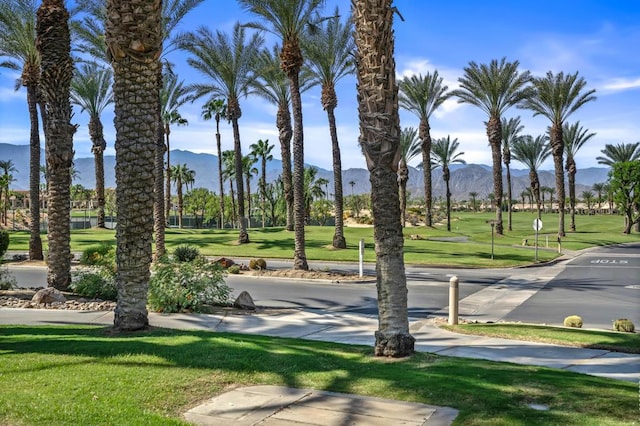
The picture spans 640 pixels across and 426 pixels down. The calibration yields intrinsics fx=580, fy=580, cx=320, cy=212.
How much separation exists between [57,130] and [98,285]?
5.07 metres

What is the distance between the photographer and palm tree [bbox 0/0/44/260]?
25.9 meters

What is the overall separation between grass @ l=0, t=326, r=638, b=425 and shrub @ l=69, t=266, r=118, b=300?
696 cm

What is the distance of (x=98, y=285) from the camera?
16750mm

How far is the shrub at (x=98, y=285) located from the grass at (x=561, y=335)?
9.53 meters

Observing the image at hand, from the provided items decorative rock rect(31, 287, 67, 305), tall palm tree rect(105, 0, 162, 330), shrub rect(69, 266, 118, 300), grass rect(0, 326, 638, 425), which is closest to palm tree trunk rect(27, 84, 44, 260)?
shrub rect(69, 266, 118, 300)

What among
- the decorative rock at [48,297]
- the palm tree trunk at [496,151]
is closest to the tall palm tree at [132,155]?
the decorative rock at [48,297]

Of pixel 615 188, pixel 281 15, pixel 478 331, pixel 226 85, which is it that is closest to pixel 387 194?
pixel 478 331

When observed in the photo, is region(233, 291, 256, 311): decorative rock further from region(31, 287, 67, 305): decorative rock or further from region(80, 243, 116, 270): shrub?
region(80, 243, 116, 270): shrub

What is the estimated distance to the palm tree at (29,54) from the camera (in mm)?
25891

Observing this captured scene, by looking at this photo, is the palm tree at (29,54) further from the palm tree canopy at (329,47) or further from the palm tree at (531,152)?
the palm tree at (531,152)

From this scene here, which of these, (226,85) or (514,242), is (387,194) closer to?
(226,85)

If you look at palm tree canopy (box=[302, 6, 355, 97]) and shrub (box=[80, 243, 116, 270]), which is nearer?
shrub (box=[80, 243, 116, 270])

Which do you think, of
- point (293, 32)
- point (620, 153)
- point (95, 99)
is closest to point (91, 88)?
point (95, 99)

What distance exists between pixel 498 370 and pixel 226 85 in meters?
33.6
